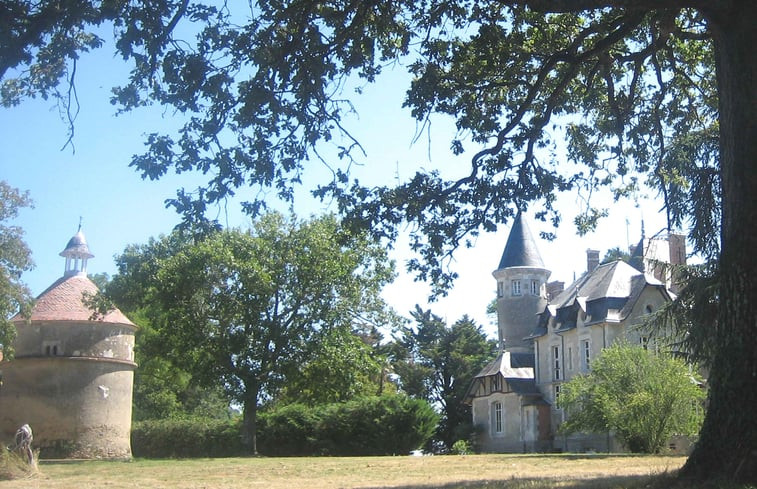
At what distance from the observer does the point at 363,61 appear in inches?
473

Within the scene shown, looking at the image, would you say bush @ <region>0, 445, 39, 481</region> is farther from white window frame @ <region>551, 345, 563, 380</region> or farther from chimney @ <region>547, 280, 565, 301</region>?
chimney @ <region>547, 280, 565, 301</region>

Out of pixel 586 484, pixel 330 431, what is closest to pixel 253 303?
pixel 330 431

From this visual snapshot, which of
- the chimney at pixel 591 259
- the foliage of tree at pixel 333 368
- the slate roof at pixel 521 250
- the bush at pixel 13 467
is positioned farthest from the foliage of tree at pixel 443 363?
the bush at pixel 13 467

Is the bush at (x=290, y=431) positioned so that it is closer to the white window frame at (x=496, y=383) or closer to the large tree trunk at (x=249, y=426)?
the large tree trunk at (x=249, y=426)

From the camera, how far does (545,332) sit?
51031 mm

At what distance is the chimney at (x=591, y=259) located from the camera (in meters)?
53.9

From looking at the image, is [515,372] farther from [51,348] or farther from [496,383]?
[51,348]

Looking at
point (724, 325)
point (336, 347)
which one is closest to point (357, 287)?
point (336, 347)

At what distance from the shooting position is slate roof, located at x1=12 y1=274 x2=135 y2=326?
36594 millimetres

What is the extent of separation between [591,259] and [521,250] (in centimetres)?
502

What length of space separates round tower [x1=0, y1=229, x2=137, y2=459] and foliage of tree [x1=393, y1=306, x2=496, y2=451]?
28231 mm

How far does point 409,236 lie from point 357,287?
2207 cm

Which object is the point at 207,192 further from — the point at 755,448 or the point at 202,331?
the point at 202,331

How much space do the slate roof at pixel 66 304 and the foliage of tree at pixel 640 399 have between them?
2158 cm
